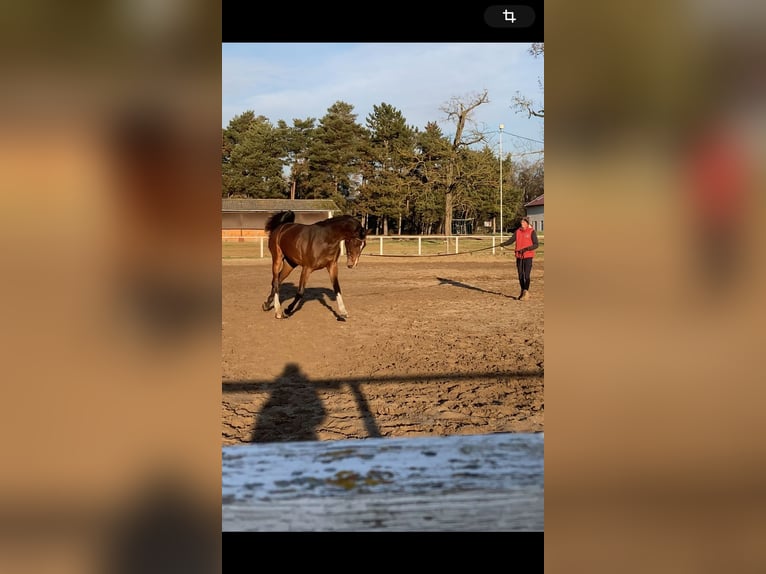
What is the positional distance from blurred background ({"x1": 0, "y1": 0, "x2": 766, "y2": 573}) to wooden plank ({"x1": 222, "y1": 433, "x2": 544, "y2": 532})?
0.15 metres

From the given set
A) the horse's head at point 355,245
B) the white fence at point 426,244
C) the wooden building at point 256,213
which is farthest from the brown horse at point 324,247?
the wooden building at point 256,213

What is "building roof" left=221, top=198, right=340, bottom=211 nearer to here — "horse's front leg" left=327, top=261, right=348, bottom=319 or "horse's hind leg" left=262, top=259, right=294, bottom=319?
"horse's hind leg" left=262, top=259, right=294, bottom=319

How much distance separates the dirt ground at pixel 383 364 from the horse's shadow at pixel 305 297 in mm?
30

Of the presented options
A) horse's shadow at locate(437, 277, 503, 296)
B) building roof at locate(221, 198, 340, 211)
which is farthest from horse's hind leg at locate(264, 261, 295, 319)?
building roof at locate(221, 198, 340, 211)

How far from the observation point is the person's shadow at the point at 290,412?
355 cm

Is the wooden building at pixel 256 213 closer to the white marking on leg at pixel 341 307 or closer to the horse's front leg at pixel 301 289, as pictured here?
the horse's front leg at pixel 301 289

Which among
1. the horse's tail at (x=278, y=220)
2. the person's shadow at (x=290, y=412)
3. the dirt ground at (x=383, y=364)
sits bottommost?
the person's shadow at (x=290, y=412)

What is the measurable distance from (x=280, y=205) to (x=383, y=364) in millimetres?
20705

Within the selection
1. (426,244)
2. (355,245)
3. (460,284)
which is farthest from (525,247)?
(426,244)
